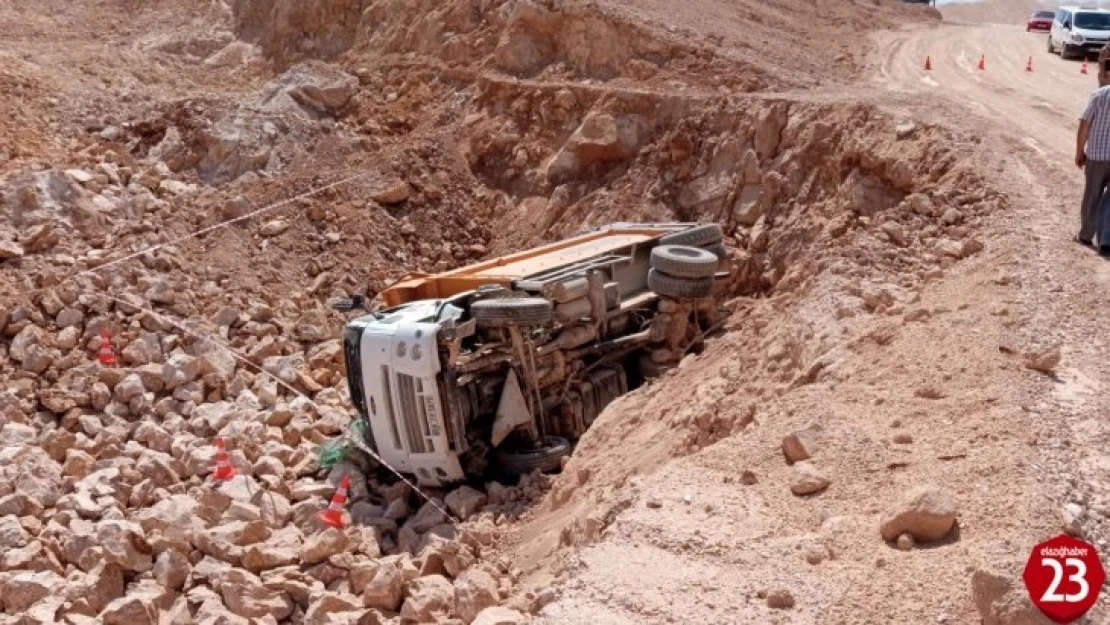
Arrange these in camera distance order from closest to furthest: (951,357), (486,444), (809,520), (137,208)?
(809,520)
(951,357)
(486,444)
(137,208)

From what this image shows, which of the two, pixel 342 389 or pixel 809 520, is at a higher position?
pixel 809 520

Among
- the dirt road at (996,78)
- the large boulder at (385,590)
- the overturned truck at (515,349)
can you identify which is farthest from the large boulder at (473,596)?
the dirt road at (996,78)

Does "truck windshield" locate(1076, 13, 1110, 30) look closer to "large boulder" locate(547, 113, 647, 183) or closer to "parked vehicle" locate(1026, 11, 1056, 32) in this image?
"parked vehicle" locate(1026, 11, 1056, 32)

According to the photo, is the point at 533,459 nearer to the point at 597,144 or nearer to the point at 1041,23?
the point at 597,144

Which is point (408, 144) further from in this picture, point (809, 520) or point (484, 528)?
point (809, 520)

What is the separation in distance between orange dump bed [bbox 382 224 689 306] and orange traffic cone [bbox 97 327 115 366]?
355cm

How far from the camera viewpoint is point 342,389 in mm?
12906

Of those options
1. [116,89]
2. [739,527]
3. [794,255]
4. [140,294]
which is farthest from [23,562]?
[116,89]

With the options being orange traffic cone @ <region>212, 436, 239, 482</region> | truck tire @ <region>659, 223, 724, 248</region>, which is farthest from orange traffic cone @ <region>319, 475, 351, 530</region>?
truck tire @ <region>659, 223, 724, 248</region>

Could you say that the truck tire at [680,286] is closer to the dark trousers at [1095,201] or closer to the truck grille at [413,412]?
the truck grille at [413,412]

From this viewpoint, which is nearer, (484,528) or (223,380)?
(484,528)

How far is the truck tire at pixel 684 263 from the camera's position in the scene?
38.3 ft

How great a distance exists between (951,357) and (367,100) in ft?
40.6

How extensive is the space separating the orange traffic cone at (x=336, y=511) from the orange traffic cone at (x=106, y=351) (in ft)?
13.2
